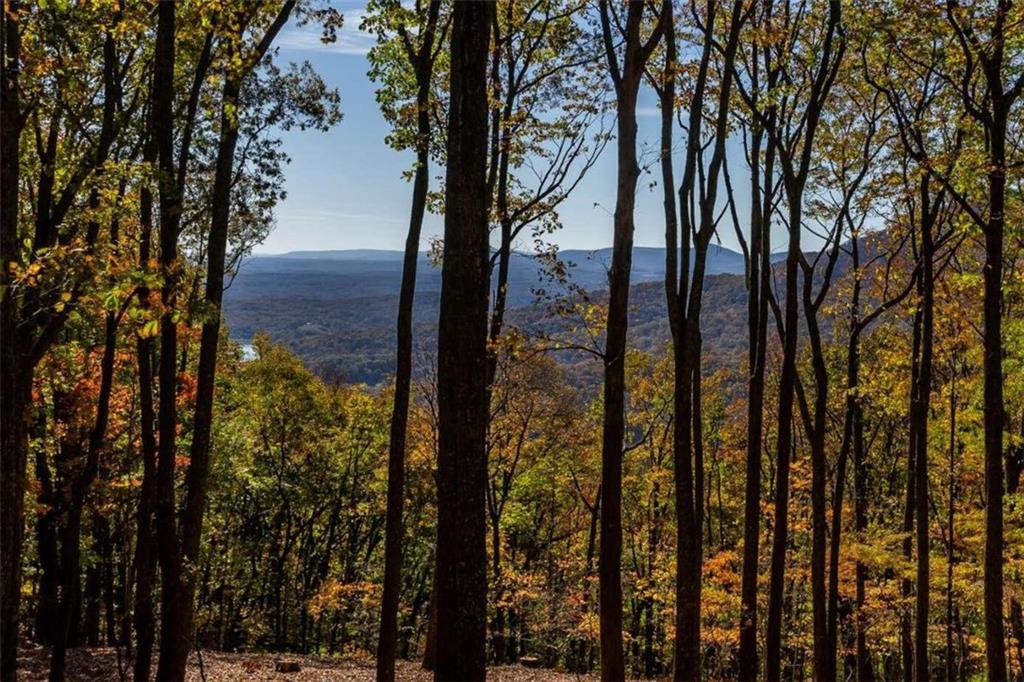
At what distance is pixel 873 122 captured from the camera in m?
14.5

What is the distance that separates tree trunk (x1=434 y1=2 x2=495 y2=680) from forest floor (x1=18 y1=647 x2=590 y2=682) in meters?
9.13

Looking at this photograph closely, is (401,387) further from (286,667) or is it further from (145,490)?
(286,667)

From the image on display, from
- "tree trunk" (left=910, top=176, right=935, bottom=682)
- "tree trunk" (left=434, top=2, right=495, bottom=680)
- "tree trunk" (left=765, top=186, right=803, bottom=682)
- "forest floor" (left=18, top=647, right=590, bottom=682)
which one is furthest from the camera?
"forest floor" (left=18, top=647, right=590, bottom=682)

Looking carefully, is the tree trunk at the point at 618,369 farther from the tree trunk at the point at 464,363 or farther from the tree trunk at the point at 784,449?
the tree trunk at the point at 464,363

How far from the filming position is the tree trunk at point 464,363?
4953 millimetres

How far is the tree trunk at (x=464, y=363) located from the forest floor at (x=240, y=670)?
30.0ft

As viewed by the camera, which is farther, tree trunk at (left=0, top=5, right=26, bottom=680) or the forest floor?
the forest floor

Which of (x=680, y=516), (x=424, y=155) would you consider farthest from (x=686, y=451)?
(x=424, y=155)

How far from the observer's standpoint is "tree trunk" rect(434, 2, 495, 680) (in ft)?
16.3

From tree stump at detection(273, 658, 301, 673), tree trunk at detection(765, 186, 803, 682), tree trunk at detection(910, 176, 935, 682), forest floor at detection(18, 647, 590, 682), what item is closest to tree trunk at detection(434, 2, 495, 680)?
tree trunk at detection(765, 186, 803, 682)

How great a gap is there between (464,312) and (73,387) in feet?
38.9

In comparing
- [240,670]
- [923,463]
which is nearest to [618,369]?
[923,463]

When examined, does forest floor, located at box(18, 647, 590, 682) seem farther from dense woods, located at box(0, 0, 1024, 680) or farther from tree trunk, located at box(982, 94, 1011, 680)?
tree trunk, located at box(982, 94, 1011, 680)

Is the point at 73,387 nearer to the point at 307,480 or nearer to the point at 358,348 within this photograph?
the point at 307,480
